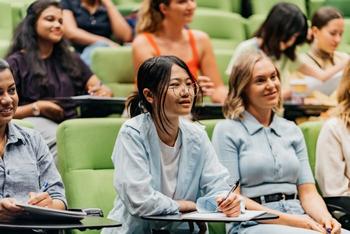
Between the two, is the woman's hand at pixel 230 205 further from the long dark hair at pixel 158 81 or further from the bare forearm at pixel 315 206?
the bare forearm at pixel 315 206

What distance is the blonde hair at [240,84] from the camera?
3.32 meters

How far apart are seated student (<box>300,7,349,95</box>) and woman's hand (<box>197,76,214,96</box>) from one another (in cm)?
72

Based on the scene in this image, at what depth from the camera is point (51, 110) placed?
3900 millimetres

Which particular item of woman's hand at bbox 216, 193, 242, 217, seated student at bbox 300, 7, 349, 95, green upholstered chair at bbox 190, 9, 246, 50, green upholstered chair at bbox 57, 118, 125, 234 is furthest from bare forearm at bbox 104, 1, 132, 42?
woman's hand at bbox 216, 193, 242, 217

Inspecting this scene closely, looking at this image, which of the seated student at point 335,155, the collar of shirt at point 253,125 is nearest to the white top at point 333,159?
the seated student at point 335,155

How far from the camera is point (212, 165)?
3012 millimetres

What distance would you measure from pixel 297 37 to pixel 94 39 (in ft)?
3.54

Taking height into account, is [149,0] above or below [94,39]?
above

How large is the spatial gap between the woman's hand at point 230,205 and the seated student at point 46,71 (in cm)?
118

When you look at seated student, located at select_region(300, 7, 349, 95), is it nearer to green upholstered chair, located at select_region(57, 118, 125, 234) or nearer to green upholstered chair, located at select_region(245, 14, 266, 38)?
green upholstered chair, located at select_region(245, 14, 266, 38)

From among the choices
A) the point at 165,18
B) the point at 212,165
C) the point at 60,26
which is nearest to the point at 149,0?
the point at 165,18

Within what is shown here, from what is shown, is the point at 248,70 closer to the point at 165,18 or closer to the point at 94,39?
the point at 165,18

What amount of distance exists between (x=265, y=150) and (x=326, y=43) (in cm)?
160

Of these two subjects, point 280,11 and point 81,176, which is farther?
point 280,11
